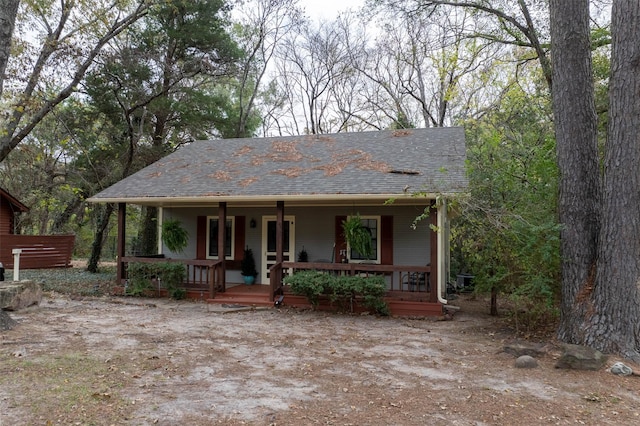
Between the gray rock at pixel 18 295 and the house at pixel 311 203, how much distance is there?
7.36 ft

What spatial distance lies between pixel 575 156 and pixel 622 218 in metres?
1.14

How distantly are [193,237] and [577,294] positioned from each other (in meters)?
9.31

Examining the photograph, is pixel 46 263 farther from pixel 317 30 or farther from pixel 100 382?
pixel 317 30

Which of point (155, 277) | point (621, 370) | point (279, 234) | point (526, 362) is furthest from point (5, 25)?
point (621, 370)

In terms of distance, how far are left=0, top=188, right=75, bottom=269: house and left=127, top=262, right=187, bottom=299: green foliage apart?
26.2 feet

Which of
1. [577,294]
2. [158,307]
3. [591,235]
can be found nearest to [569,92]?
[591,235]

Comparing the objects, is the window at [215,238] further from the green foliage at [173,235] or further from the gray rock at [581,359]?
the gray rock at [581,359]

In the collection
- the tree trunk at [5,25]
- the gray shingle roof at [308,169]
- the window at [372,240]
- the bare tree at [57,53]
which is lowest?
the window at [372,240]

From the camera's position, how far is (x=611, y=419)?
3.73m

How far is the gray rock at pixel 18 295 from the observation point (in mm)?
7637

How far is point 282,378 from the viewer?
15.4 ft

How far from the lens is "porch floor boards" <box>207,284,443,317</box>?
28.3 ft

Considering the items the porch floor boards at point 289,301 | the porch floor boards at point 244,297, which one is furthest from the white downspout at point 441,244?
the porch floor boards at point 244,297

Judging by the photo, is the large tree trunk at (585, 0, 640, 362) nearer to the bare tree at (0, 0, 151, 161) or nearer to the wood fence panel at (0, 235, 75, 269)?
the bare tree at (0, 0, 151, 161)
